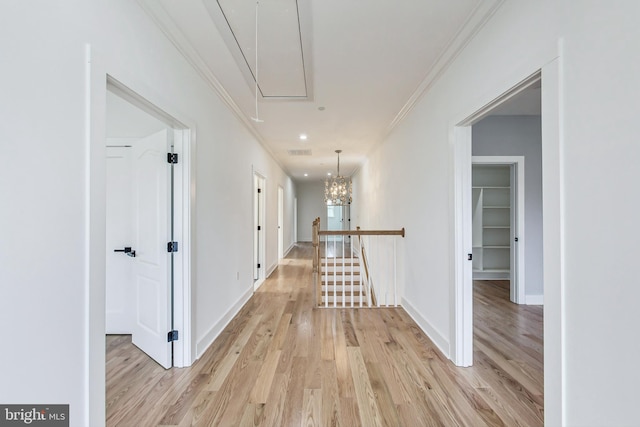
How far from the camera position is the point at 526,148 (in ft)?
12.9

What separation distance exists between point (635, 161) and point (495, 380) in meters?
1.84

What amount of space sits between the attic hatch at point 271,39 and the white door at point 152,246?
3.19ft

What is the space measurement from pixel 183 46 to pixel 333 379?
286cm

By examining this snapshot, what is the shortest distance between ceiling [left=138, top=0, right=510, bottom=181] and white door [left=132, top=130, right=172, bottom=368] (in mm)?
868

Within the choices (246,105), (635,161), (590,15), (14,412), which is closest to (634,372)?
(635,161)

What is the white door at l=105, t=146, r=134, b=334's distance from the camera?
2889 mm

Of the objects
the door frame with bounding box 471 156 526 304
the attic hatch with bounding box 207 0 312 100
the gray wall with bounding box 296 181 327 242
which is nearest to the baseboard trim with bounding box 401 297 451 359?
the door frame with bounding box 471 156 526 304

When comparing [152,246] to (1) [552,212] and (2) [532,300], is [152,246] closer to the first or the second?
(1) [552,212]

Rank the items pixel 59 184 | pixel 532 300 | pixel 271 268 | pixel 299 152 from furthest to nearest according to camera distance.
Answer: pixel 271 268 → pixel 299 152 → pixel 532 300 → pixel 59 184

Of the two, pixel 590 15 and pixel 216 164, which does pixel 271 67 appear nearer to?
pixel 216 164

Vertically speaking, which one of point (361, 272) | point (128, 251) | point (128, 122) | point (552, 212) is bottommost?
point (361, 272)

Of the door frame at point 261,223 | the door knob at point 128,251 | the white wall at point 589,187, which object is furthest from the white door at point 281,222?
the white wall at point 589,187

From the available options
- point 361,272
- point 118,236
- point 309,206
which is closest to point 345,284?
point 361,272

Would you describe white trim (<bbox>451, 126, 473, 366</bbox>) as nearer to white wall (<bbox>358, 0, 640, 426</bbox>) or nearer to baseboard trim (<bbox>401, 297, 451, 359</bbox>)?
baseboard trim (<bbox>401, 297, 451, 359</bbox>)
